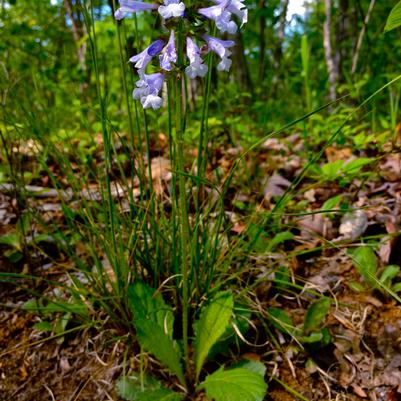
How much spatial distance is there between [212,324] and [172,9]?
31.3 inches

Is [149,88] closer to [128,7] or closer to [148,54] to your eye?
[148,54]

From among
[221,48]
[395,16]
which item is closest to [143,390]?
[221,48]

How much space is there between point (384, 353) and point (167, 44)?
103cm

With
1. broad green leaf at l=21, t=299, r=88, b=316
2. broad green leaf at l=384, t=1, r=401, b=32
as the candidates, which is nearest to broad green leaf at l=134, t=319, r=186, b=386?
broad green leaf at l=21, t=299, r=88, b=316

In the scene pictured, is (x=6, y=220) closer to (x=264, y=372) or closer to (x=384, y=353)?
(x=264, y=372)

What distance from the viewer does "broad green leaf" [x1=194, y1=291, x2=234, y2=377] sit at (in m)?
1.08

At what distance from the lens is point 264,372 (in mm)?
1089

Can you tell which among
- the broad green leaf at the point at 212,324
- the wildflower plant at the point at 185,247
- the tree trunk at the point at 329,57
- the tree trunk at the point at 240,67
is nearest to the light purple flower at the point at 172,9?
the wildflower plant at the point at 185,247

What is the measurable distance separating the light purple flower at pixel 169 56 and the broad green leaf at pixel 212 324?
615mm

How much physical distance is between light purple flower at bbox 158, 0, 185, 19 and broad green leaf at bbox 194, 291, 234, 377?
71 centimetres

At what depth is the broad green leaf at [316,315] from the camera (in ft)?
3.89

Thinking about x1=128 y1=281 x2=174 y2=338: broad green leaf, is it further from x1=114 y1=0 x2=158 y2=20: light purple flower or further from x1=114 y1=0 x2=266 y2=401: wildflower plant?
x1=114 y1=0 x2=158 y2=20: light purple flower

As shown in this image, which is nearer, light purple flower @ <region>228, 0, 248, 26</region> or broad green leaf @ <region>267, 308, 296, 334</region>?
light purple flower @ <region>228, 0, 248, 26</region>

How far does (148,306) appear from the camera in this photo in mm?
1151
